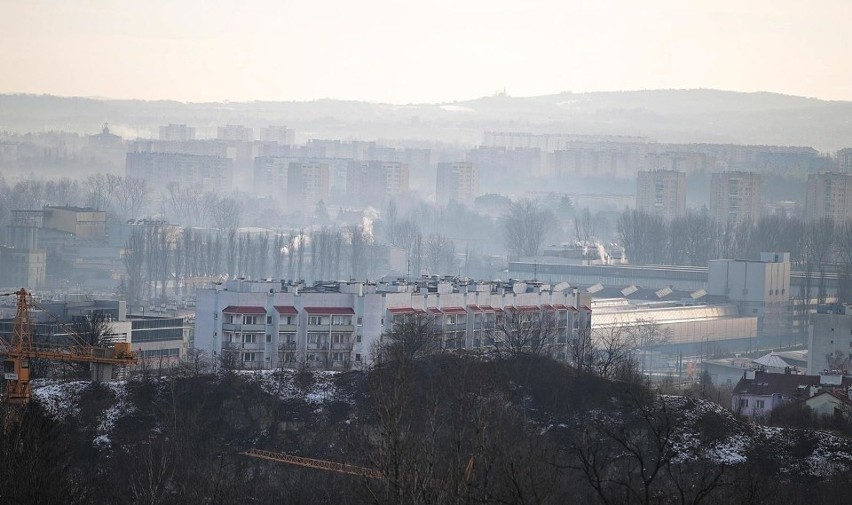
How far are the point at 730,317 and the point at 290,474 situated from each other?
61.4 ft

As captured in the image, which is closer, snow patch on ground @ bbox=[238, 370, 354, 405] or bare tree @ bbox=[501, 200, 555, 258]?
snow patch on ground @ bbox=[238, 370, 354, 405]

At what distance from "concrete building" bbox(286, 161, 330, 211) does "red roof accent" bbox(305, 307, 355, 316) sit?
150 feet

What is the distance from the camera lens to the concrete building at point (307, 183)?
217 ft

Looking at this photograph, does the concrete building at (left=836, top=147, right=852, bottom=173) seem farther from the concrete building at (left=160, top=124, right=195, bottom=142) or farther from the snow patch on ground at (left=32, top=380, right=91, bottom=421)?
the snow patch on ground at (left=32, top=380, right=91, bottom=421)

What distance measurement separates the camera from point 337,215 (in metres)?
60.5

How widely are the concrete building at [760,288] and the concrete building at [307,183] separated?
33.4 meters

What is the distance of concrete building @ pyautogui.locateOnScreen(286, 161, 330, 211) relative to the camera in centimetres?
6606

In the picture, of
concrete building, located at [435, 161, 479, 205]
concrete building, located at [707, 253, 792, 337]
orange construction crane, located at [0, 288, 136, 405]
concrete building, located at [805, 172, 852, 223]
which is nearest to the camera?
orange construction crane, located at [0, 288, 136, 405]

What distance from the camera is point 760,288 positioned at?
32.3 m

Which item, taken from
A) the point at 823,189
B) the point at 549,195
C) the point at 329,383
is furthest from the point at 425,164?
the point at 329,383

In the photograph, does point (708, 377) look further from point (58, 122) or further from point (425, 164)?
point (58, 122)

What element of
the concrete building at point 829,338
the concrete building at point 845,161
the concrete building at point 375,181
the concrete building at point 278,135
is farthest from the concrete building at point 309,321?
the concrete building at point 278,135

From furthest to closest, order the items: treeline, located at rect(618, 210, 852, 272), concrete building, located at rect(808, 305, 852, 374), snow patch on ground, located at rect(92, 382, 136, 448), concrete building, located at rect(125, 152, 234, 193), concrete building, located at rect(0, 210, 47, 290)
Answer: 1. concrete building, located at rect(125, 152, 234, 193)
2. treeline, located at rect(618, 210, 852, 272)
3. concrete building, located at rect(0, 210, 47, 290)
4. concrete building, located at rect(808, 305, 852, 374)
5. snow patch on ground, located at rect(92, 382, 136, 448)

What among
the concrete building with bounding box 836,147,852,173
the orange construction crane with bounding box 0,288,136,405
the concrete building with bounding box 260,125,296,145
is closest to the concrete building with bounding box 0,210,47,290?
the orange construction crane with bounding box 0,288,136,405
